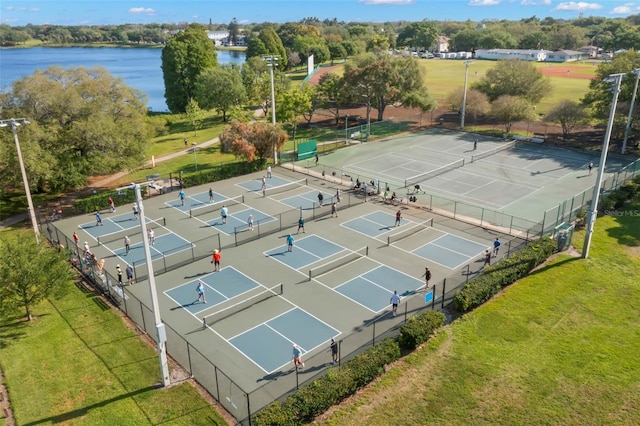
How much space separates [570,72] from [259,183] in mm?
108626

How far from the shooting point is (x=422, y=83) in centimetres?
6350

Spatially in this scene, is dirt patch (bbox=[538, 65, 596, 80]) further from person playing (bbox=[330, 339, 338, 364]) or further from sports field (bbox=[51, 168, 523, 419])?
person playing (bbox=[330, 339, 338, 364])

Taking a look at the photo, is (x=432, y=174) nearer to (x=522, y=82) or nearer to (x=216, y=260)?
(x=216, y=260)

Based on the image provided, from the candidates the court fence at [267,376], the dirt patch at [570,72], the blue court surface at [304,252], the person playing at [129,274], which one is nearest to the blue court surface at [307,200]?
the blue court surface at [304,252]

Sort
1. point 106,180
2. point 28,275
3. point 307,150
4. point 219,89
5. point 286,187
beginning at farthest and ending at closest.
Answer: point 219,89
point 307,150
point 106,180
point 286,187
point 28,275

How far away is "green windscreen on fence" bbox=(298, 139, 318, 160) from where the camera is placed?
50.8 m

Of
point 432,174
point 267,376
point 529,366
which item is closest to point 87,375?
point 267,376

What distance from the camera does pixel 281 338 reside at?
70.5 feet

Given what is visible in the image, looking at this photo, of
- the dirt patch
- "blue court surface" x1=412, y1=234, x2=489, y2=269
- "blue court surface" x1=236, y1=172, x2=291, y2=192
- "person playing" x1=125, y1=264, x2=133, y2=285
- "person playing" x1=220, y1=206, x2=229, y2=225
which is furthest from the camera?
the dirt patch

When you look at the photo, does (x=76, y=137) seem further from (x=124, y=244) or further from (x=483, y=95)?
(x=483, y=95)

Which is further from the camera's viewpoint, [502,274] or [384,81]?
[384,81]

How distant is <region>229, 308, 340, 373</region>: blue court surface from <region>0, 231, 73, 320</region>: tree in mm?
9024

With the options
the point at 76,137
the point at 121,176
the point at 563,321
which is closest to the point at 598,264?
the point at 563,321

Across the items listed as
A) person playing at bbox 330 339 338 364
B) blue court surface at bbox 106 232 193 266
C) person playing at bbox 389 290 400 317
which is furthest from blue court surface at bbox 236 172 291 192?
person playing at bbox 330 339 338 364
